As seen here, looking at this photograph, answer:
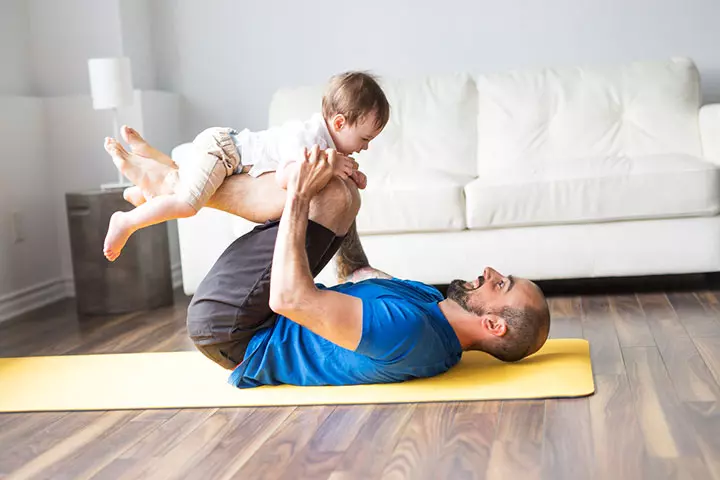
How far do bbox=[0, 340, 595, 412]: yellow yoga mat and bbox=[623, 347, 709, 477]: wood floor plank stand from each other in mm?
135

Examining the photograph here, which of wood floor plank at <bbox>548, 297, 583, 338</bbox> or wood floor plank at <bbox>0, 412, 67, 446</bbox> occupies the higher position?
wood floor plank at <bbox>0, 412, 67, 446</bbox>

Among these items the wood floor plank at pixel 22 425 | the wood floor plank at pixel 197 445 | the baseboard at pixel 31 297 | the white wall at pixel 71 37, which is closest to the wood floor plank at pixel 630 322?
the wood floor plank at pixel 197 445

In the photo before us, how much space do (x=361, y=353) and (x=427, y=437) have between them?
1.07ft

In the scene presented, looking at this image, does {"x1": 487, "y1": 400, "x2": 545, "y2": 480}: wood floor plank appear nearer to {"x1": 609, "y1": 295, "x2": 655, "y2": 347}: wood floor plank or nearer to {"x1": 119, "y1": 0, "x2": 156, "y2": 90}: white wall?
{"x1": 609, "y1": 295, "x2": 655, "y2": 347}: wood floor plank

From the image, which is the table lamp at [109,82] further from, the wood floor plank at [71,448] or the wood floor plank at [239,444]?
the wood floor plank at [239,444]

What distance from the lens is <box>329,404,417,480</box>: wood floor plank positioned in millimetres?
1971

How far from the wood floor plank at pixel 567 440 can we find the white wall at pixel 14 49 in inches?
128

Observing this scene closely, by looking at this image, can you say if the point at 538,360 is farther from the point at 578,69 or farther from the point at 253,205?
the point at 578,69

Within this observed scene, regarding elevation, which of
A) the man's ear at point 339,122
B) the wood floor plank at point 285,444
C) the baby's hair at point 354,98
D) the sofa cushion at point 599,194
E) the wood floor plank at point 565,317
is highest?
the baby's hair at point 354,98

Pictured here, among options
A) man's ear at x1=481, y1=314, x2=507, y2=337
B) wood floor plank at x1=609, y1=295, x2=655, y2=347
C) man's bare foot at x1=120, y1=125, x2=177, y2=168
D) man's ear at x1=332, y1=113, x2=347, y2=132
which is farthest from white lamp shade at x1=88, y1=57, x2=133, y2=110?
man's ear at x1=481, y1=314, x2=507, y2=337

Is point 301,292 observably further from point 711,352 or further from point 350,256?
point 711,352

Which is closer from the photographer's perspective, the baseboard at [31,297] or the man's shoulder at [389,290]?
the man's shoulder at [389,290]

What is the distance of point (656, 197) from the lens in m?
3.71

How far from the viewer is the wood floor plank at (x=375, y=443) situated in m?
1.97
